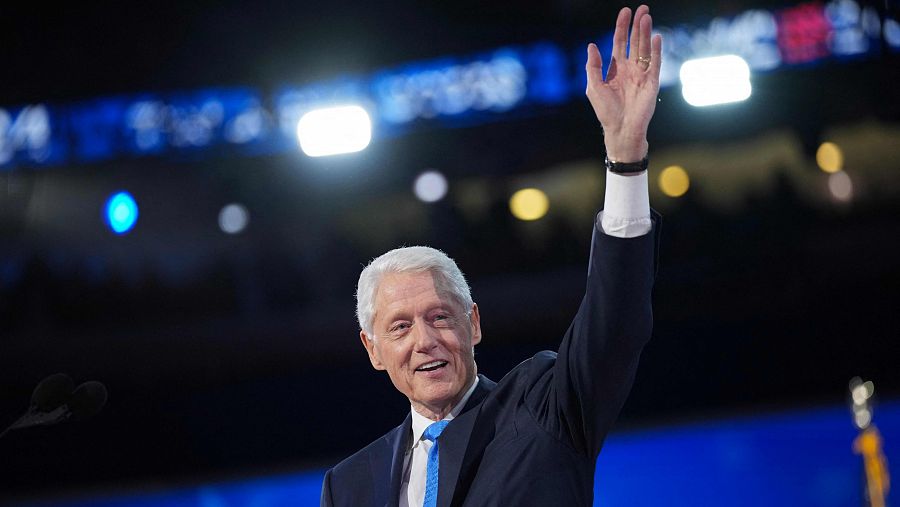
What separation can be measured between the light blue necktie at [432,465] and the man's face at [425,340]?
0.04 m

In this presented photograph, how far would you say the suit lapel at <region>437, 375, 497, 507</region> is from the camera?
1.54 meters

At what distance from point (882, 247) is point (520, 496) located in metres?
6.44

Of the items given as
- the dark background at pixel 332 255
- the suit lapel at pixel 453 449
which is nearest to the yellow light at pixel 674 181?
the dark background at pixel 332 255

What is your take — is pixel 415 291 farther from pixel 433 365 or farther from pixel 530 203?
pixel 530 203

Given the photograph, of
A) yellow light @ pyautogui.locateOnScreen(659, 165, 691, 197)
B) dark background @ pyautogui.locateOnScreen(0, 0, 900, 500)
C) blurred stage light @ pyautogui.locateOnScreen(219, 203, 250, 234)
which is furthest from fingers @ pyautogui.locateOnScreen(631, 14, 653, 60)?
blurred stage light @ pyautogui.locateOnScreen(219, 203, 250, 234)

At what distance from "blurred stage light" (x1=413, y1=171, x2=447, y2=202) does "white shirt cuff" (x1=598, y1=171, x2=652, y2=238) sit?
17.1 ft

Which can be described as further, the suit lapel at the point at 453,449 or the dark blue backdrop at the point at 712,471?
the dark blue backdrop at the point at 712,471

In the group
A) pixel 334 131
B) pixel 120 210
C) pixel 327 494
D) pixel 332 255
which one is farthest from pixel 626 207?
pixel 120 210

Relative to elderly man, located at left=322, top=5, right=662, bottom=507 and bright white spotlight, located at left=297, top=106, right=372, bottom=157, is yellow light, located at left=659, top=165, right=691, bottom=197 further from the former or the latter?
elderly man, located at left=322, top=5, right=662, bottom=507

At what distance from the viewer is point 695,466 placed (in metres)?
5.46

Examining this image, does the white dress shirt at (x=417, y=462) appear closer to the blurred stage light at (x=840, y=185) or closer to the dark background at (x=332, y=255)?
the dark background at (x=332, y=255)

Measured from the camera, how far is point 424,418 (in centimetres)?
173

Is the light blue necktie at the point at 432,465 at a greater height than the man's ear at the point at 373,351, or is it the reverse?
the man's ear at the point at 373,351

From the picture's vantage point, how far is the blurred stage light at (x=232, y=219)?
772 cm
